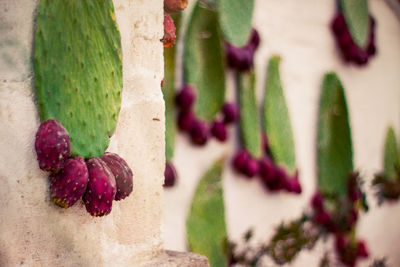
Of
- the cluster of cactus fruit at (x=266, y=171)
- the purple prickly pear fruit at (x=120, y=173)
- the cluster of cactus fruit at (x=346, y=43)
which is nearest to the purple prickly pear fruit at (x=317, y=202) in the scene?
the cluster of cactus fruit at (x=266, y=171)

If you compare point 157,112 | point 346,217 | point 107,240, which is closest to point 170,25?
point 157,112

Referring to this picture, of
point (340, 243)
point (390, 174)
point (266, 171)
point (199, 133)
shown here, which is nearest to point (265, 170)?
point (266, 171)

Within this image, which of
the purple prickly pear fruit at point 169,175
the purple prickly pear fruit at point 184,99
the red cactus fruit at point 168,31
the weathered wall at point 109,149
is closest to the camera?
the weathered wall at point 109,149

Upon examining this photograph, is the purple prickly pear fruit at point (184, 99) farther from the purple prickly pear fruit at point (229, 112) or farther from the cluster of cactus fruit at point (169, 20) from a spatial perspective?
the cluster of cactus fruit at point (169, 20)

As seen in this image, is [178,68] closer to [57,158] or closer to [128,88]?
[128,88]

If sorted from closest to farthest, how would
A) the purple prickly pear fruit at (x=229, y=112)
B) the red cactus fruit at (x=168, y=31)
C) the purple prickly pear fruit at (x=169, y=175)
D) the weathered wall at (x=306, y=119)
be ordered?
the red cactus fruit at (x=168, y=31) → the purple prickly pear fruit at (x=169, y=175) → the weathered wall at (x=306, y=119) → the purple prickly pear fruit at (x=229, y=112)

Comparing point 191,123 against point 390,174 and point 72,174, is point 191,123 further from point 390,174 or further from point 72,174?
point 390,174

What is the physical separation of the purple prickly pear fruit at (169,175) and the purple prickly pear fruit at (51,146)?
51.5 inches

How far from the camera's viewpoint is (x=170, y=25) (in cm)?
125

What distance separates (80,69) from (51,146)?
16cm

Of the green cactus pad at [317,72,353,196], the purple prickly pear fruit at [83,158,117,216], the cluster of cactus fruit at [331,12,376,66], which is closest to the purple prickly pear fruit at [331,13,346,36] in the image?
the cluster of cactus fruit at [331,12,376,66]

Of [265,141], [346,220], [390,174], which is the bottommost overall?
[346,220]

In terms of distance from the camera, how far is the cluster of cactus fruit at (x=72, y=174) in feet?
2.81

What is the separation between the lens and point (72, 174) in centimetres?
88
